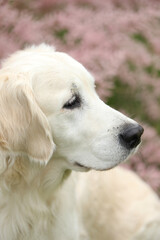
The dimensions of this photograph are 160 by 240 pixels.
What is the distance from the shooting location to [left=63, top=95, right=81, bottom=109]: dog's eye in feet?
6.39

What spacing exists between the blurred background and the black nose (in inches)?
40.5

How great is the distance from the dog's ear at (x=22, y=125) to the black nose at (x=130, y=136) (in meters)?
0.31

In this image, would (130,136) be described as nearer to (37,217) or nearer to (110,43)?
(37,217)

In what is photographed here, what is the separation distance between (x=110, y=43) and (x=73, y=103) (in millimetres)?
1418

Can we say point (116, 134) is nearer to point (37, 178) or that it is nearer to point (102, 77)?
point (37, 178)

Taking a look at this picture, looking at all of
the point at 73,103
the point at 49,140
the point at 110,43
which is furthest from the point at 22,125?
the point at 110,43

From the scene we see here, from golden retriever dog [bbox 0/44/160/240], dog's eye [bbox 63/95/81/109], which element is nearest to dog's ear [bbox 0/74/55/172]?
golden retriever dog [bbox 0/44/160/240]

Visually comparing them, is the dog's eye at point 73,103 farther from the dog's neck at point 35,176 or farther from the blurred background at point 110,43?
the blurred background at point 110,43

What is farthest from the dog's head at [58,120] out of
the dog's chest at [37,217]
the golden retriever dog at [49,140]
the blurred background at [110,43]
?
the blurred background at [110,43]

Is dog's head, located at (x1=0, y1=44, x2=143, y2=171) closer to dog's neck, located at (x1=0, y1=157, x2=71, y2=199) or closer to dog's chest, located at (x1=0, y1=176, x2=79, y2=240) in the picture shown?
dog's neck, located at (x1=0, y1=157, x2=71, y2=199)

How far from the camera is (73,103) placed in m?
1.97

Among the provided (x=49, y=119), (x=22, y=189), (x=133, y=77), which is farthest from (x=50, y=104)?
(x=133, y=77)

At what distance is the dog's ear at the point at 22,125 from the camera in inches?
73.0

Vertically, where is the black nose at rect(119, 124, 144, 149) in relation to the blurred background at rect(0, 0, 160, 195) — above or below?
above
